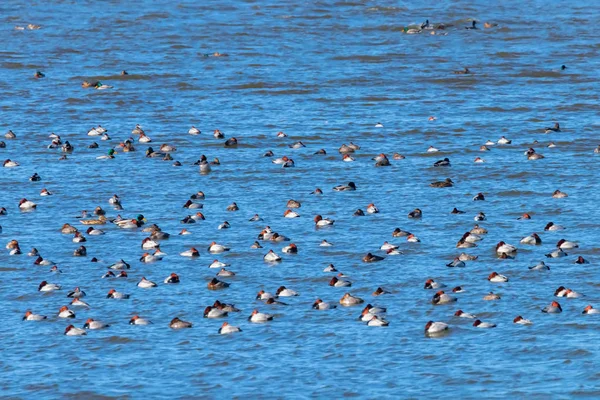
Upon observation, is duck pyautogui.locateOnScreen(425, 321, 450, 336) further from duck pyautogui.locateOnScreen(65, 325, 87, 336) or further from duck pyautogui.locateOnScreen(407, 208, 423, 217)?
duck pyautogui.locateOnScreen(407, 208, 423, 217)

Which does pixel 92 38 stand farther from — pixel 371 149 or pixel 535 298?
pixel 535 298

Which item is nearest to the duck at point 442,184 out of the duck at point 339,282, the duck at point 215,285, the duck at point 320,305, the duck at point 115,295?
the duck at point 339,282

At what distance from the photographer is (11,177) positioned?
60.8 meters

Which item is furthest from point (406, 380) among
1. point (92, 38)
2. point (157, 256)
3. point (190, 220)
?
point (92, 38)

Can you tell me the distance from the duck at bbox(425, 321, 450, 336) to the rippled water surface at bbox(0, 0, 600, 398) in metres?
0.36

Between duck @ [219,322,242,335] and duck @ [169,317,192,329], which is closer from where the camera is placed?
duck @ [219,322,242,335]

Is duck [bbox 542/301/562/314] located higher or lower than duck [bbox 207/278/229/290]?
higher

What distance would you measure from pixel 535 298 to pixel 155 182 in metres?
22.0

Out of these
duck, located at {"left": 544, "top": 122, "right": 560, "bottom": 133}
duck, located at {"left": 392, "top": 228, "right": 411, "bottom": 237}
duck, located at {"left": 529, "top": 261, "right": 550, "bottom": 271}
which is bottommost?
duck, located at {"left": 544, "top": 122, "right": 560, "bottom": 133}

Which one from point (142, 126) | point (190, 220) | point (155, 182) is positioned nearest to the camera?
point (190, 220)

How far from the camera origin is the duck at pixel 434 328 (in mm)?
39812

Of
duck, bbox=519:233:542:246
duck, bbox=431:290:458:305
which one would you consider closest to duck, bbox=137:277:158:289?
duck, bbox=431:290:458:305

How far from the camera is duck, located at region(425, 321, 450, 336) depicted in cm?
3981

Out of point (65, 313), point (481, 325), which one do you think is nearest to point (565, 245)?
point (481, 325)
